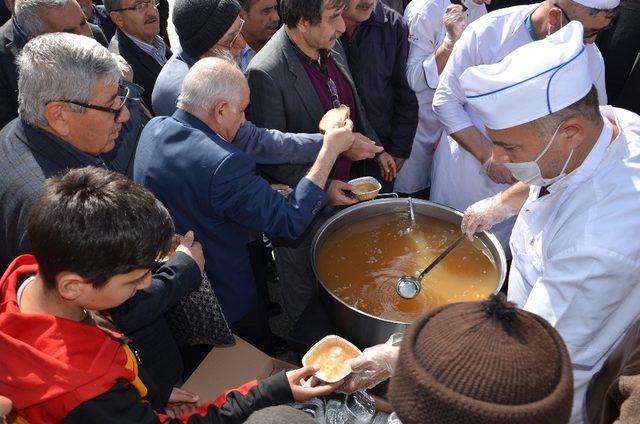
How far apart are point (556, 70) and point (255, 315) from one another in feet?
5.76

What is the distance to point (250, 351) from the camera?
2.07 metres

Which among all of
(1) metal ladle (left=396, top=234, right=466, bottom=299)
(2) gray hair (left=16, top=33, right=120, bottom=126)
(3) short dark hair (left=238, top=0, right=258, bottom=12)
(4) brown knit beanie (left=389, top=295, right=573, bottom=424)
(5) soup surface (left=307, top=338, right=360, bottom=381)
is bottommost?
(1) metal ladle (left=396, top=234, right=466, bottom=299)

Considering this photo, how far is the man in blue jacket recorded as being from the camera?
1.97 meters

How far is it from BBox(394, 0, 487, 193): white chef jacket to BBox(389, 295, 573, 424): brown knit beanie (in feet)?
8.02

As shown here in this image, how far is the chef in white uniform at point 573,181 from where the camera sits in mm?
1456

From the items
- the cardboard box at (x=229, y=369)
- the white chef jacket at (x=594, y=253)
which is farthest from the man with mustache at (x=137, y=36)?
the white chef jacket at (x=594, y=253)

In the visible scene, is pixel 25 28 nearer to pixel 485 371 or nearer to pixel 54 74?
pixel 54 74

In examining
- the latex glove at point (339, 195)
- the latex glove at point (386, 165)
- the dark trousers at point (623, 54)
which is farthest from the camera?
the dark trousers at point (623, 54)

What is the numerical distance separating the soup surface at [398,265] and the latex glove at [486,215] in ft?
0.44

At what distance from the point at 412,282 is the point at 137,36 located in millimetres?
2562

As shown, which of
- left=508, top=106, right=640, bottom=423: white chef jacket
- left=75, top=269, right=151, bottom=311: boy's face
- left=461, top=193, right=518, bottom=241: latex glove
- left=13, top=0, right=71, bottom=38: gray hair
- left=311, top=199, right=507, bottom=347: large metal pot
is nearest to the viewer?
left=75, top=269, right=151, bottom=311: boy's face

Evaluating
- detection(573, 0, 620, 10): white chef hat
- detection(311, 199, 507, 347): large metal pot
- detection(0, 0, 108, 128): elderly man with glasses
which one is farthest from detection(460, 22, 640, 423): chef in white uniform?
detection(0, 0, 108, 128): elderly man with glasses

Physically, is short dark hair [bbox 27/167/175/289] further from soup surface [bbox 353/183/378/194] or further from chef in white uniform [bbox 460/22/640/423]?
soup surface [bbox 353/183/378/194]

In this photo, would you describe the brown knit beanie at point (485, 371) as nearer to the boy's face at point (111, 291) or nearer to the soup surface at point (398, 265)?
the boy's face at point (111, 291)
